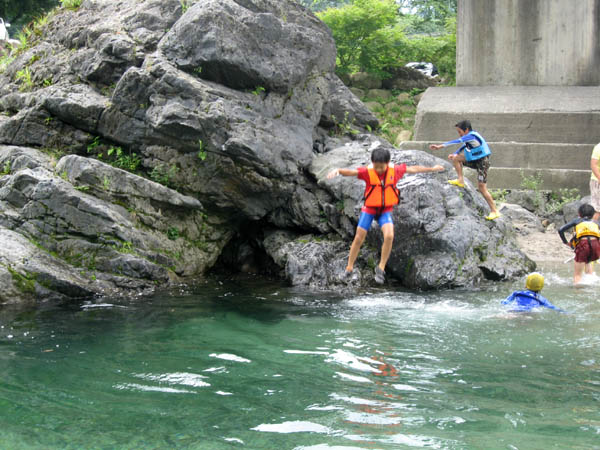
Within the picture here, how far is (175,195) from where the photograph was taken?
1006 centimetres

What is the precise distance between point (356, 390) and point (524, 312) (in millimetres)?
3443

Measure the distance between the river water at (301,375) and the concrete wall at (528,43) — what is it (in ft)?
34.3

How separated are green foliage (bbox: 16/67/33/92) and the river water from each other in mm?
5757

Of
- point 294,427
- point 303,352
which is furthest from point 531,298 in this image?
point 294,427

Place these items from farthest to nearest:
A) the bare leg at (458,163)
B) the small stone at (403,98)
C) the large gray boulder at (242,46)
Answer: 1. the small stone at (403,98)
2. the bare leg at (458,163)
3. the large gray boulder at (242,46)

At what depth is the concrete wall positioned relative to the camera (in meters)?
16.7

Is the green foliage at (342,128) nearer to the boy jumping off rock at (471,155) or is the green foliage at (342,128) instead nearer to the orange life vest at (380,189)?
the boy jumping off rock at (471,155)

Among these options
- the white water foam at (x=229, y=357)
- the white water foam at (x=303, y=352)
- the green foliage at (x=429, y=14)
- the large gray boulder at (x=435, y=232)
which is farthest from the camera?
the green foliage at (x=429, y=14)

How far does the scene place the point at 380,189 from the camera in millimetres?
8945

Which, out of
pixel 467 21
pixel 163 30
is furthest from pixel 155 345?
pixel 467 21

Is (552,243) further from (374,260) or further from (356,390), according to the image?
(356,390)

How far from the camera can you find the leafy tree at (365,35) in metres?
21.6

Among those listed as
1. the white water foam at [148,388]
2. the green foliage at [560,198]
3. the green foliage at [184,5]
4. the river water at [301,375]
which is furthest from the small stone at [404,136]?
the white water foam at [148,388]

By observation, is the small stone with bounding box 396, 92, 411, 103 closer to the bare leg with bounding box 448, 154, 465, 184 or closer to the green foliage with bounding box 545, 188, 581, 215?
the green foliage with bounding box 545, 188, 581, 215
